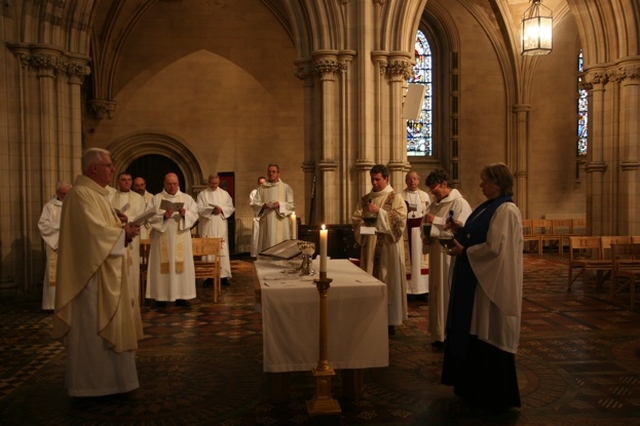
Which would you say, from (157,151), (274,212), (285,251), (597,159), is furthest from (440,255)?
(157,151)

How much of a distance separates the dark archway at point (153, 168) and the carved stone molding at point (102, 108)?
138cm

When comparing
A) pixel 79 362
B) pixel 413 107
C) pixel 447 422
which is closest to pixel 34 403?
pixel 79 362

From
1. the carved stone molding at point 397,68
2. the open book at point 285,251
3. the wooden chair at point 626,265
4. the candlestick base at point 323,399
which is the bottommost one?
the candlestick base at point 323,399

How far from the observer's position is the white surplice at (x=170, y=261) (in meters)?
8.70

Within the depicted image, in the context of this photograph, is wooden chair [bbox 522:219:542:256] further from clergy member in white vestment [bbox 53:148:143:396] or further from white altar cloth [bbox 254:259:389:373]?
clergy member in white vestment [bbox 53:148:143:396]

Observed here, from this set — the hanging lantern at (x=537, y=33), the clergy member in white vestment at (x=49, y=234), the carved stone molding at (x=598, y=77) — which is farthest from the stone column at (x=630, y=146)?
the clergy member in white vestment at (x=49, y=234)

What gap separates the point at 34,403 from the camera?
4.64 m

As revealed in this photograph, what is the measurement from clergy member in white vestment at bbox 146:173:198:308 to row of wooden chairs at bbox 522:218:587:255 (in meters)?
10.1

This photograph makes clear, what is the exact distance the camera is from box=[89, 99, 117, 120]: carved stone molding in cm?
1535

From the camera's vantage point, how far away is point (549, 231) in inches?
673

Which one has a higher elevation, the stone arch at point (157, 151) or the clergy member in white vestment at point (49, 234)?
the stone arch at point (157, 151)

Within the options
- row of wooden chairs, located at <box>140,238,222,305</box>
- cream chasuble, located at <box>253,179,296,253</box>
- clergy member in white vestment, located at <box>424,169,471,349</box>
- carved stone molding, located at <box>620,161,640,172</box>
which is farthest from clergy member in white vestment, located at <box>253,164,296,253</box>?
carved stone molding, located at <box>620,161,640,172</box>

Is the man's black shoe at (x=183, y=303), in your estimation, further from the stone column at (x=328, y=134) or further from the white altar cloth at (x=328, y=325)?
the white altar cloth at (x=328, y=325)

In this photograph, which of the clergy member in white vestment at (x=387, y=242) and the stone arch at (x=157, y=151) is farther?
the stone arch at (x=157, y=151)
